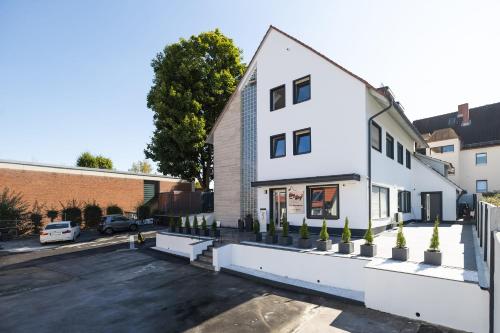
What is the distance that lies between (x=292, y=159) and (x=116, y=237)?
14.5 meters

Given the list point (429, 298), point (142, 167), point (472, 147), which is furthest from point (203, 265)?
point (142, 167)

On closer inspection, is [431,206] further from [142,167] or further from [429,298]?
[142,167]

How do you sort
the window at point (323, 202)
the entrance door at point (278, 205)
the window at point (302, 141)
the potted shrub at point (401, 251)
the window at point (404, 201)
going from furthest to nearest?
the window at point (404, 201)
the entrance door at point (278, 205)
the window at point (302, 141)
the window at point (323, 202)
the potted shrub at point (401, 251)

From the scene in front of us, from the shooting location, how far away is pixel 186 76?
2559 cm

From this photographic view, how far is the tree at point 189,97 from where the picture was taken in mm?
24891

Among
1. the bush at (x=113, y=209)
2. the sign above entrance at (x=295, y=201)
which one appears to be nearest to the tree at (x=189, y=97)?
the bush at (x=113, y=209)

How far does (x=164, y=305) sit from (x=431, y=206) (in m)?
19.4

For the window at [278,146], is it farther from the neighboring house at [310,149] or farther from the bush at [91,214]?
the bush at [91,214]

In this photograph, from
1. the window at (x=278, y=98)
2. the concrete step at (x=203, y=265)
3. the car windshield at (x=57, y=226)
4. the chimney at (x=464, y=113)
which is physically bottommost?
the concrete step at (x=203, y=265)

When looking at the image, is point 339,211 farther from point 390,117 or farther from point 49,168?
point 49,168

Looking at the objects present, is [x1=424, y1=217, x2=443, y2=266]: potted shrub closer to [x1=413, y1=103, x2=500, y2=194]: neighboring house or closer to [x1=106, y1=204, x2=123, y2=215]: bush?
[x1=413, y1=103, x2=500, y2=194]: neighboring house

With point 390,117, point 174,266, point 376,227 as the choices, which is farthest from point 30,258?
point 390,117

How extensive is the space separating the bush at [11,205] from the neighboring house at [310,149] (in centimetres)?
1523

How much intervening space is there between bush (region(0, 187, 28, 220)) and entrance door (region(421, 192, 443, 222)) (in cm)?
2980
